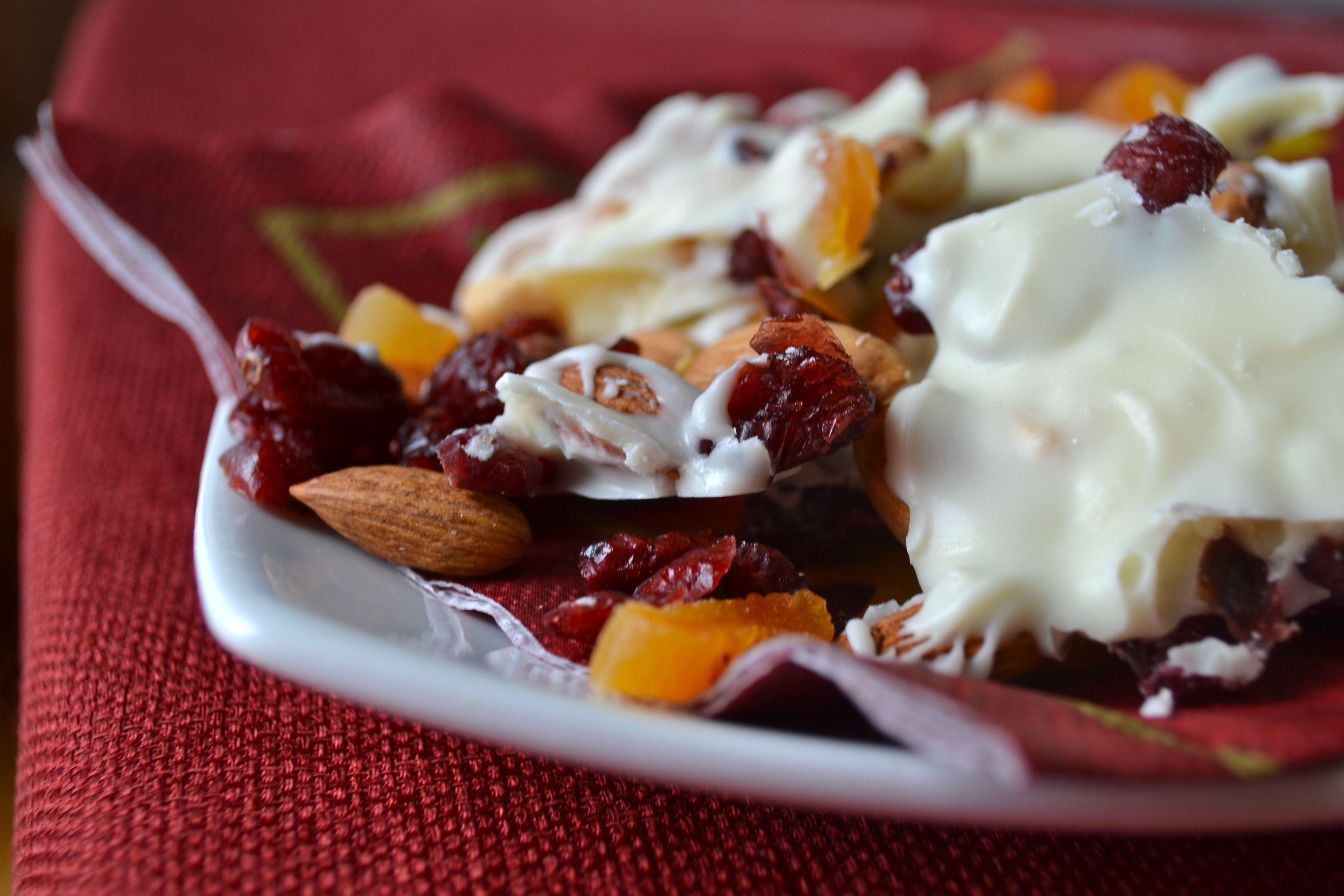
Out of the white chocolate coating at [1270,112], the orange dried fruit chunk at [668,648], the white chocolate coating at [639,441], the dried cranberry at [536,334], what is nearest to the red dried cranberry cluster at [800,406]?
the white chocolate coating at [639,441]

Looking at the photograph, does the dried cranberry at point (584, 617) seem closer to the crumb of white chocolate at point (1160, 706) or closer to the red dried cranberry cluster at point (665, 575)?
the red dried cranberry cluster at point (665, 575)

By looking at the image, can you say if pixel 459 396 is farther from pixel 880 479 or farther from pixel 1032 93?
pixel 1032 93

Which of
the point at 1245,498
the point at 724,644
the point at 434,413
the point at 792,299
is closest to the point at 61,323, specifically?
the point at 434,413

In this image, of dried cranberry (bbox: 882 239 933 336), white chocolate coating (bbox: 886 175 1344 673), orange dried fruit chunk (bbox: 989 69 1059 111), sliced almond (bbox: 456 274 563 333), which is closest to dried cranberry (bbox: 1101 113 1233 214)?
white chocolate coating (bbox: 886 175 1344 673)

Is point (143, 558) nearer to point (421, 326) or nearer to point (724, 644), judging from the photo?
point (421, 326)

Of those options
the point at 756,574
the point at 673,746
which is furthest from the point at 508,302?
the point at 673,746

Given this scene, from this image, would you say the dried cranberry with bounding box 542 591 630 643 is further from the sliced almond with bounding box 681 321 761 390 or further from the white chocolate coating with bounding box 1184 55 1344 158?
the white chocolate coating with bounding box 1184 55 1344 158
